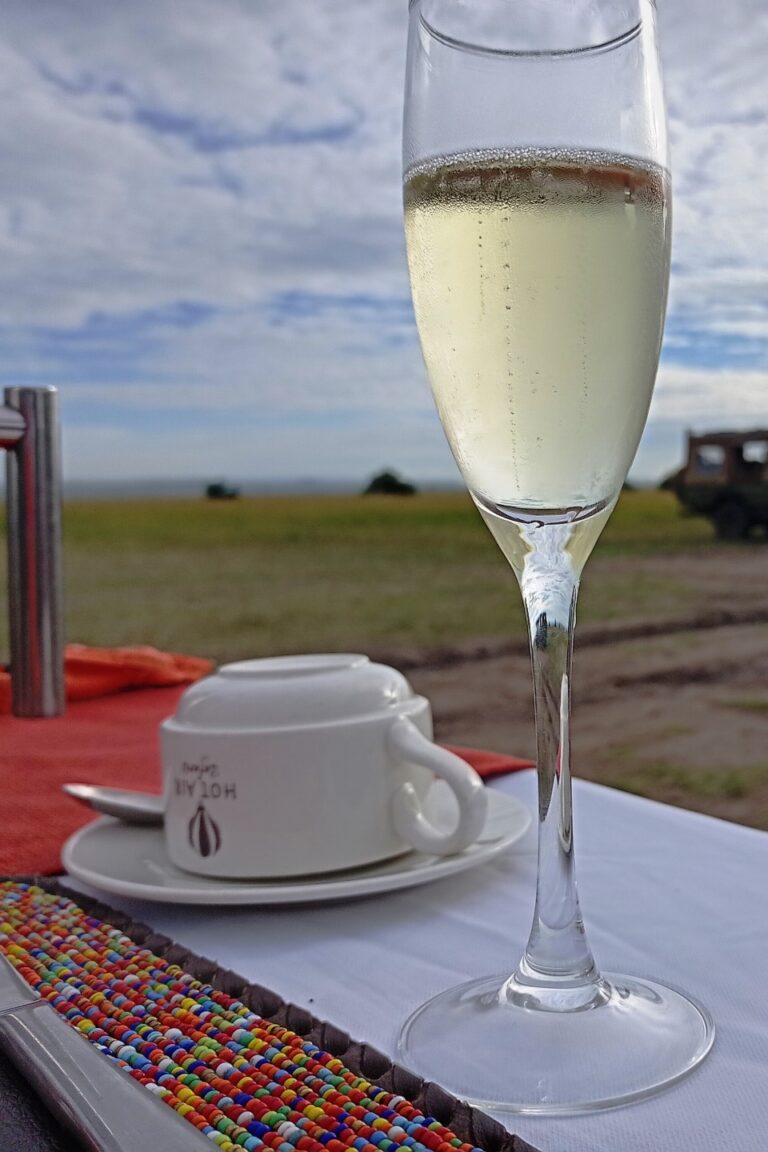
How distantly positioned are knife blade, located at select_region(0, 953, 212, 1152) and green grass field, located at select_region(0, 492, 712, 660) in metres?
5.83

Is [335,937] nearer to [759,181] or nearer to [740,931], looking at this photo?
[740,931]

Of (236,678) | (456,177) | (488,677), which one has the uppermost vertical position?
(456,177)

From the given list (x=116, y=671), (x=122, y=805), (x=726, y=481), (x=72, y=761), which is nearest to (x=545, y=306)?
(x=122, y=805)

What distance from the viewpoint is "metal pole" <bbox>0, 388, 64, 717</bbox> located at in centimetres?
95

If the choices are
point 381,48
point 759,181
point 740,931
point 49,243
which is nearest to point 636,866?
point 740,931

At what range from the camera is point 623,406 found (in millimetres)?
431

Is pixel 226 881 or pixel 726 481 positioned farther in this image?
pixel 726 481

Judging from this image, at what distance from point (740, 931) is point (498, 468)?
245 millimetres

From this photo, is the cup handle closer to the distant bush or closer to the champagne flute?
the champagne flute

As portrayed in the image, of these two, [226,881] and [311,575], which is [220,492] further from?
[226,881]

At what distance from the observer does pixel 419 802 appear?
59 centimetres

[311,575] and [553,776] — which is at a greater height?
[553,776]

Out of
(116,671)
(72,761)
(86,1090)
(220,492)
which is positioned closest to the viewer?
(86,1090)

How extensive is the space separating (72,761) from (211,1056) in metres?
0.55
